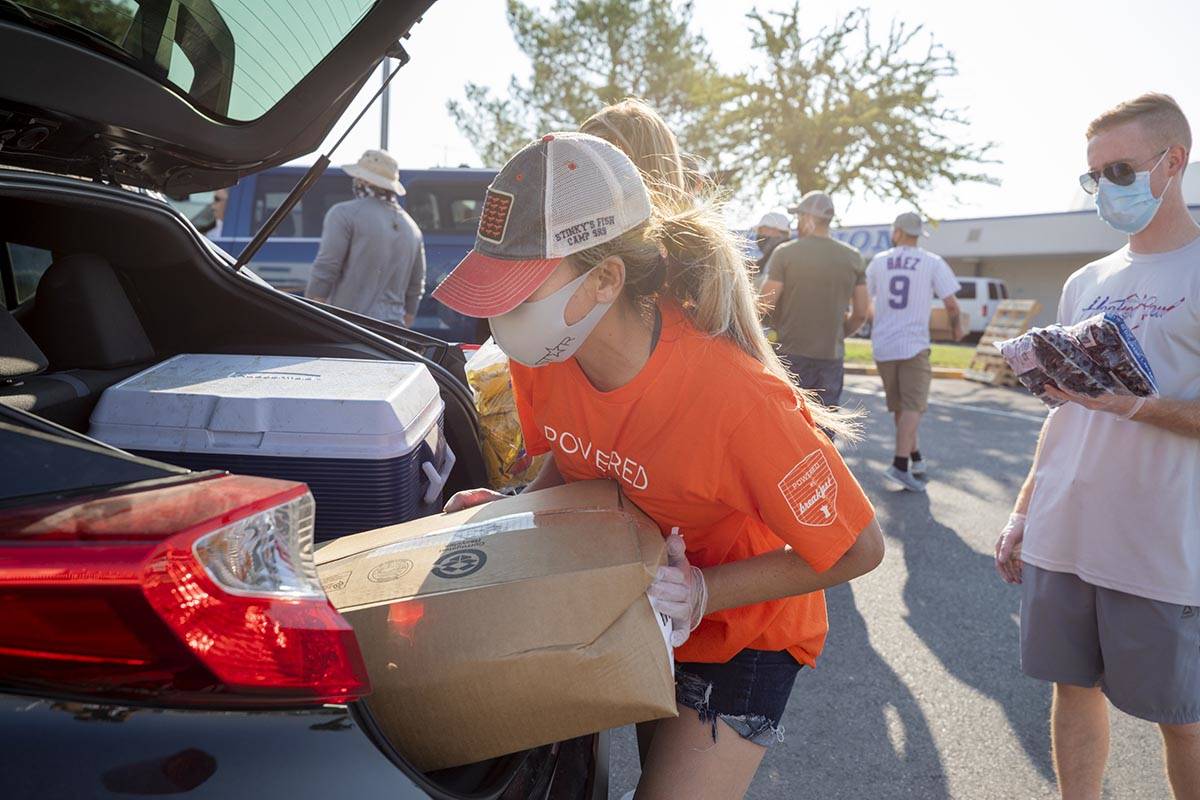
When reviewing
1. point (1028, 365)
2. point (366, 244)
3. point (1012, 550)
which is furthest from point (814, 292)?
point (1028, 365)

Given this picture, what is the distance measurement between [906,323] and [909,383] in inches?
18.0

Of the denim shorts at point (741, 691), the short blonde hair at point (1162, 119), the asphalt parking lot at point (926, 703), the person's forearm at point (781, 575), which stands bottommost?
the asphalt parking lot at point (926, 703)

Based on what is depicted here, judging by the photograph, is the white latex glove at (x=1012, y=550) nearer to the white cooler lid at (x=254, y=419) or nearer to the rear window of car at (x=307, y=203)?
the white cooler lid at (x=254, y=419)

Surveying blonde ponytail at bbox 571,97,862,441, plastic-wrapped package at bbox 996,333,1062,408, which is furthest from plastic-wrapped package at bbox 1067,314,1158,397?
blonde ponytail at bbox 571,97,862,441

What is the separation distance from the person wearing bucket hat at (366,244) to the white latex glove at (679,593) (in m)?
4.21

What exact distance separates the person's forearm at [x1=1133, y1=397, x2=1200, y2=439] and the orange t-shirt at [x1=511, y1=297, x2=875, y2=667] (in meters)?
1.02

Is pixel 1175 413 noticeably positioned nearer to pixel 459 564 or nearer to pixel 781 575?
pixel 781 575

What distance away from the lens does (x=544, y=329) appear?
1532 mm

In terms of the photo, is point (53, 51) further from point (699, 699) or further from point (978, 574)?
point (978, 574)

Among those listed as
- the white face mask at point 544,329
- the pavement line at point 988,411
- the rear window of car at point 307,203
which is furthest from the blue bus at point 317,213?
the white face mask at point 544,329

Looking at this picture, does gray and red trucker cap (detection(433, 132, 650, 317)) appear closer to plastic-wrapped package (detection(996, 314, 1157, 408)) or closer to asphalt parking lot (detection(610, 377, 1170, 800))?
plastic-wrapped package (detection(996, 314, 1157, 408))

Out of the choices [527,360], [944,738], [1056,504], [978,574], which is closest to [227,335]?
[527,360]

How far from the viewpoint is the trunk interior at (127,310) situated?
192 centimetres

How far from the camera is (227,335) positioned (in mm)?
2555
